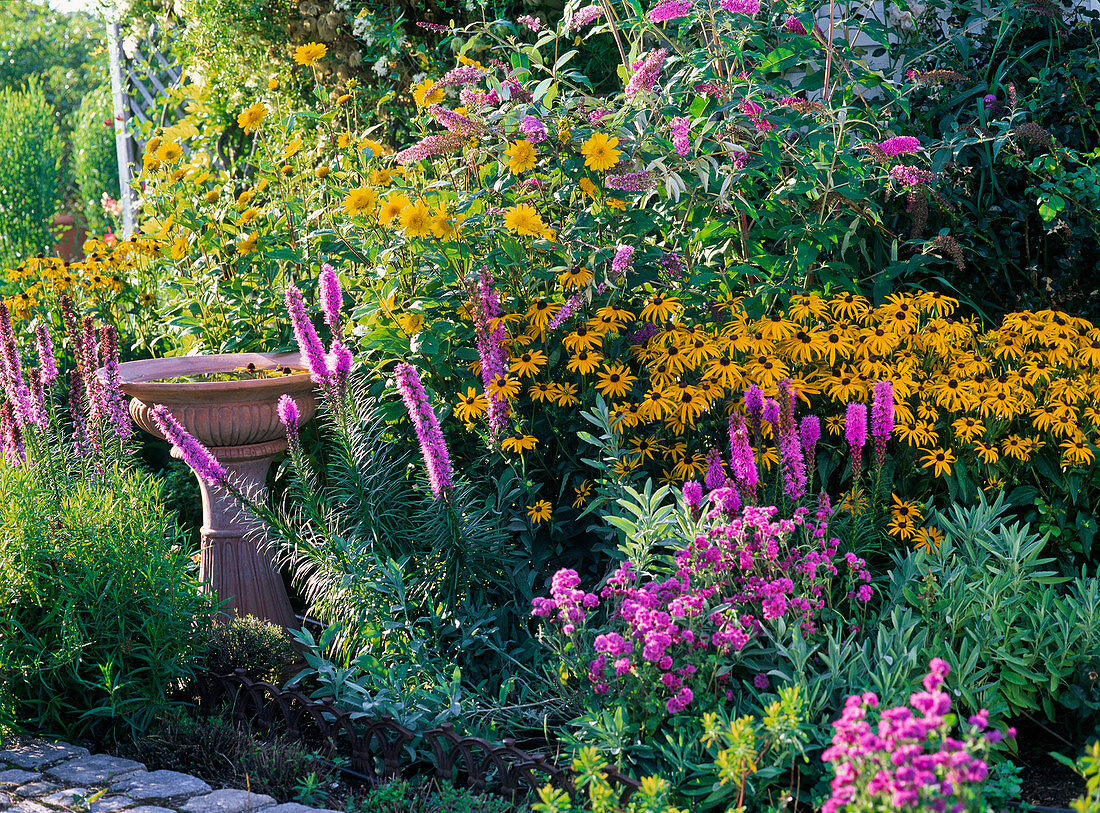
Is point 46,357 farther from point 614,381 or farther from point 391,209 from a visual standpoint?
point 614,381

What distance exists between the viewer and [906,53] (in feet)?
14.4

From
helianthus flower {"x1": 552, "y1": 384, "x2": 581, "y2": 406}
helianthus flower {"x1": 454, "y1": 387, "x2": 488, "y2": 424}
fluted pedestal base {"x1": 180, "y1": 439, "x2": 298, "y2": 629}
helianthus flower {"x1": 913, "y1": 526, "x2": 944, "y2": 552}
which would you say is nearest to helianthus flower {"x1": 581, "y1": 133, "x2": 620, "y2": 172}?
helianthus flower {"x1": 552, "y1": 384, "x2": 581, "y2": 406}

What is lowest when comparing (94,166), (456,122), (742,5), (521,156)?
(521,156)

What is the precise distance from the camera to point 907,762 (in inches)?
59.7

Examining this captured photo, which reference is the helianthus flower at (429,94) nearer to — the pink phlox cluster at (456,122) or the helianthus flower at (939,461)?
the pink phlox cluster at (456,122)

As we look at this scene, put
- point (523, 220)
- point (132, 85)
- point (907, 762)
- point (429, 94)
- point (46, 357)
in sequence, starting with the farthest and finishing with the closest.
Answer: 1. point (132, 85)
2. point (46, 357)
3. point (429, 94)
4. point (523, 220)
5. point (907, 762)

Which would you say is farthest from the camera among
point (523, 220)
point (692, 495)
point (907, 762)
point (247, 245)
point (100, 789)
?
point (247, 245)

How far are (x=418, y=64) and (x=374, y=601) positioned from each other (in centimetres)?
365

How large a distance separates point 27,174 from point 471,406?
11215 millimetres

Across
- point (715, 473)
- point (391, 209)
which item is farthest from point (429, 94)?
point (715, 473)

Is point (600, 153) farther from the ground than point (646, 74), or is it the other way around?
point (646, 74)

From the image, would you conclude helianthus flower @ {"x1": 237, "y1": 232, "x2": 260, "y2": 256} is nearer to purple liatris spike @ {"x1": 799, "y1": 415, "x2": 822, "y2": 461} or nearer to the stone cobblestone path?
the stone cobblestone path

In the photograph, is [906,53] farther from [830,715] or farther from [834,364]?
[830,715]

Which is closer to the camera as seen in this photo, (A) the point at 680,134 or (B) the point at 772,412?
(B) the point at 772,412
